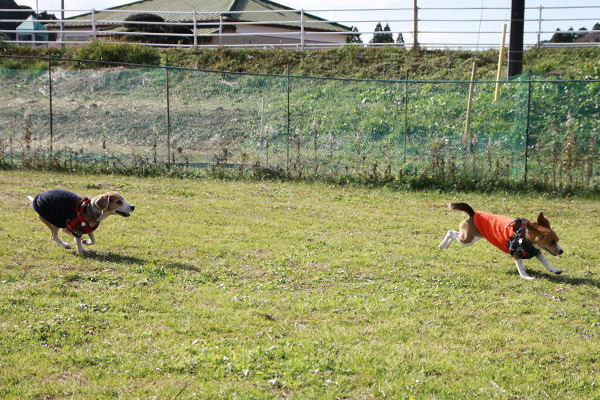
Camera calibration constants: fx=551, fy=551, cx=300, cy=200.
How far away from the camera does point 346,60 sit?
23125mm

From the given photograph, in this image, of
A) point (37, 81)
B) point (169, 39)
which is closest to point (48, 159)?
point (37, 81)

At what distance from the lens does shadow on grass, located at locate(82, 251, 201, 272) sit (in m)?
6.76

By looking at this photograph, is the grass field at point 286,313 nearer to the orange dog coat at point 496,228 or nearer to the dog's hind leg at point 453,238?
the dog's hind leg at point 453,238

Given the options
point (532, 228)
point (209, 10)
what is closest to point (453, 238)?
point (532, 228)

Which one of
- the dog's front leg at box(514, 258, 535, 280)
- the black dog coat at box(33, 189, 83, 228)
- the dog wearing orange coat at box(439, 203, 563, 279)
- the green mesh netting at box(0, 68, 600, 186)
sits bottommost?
the dog's front leg at box(514, 258, 535, 280)

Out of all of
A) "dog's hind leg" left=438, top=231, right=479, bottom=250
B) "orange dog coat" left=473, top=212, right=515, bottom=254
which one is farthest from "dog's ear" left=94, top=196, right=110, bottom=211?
"orange dog coat" left=473, top=212, right=515, bottom=254

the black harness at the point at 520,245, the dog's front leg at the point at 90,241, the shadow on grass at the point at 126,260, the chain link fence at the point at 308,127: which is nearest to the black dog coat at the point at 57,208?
the dog's front leg at the point at 90,241

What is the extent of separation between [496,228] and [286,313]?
310 centimetres

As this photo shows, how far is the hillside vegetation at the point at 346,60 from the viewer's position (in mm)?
20859

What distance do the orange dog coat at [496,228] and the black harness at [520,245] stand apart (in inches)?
2.0

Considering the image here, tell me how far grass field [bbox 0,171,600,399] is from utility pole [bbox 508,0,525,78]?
32.9 feet

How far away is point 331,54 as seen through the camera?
2358 cm

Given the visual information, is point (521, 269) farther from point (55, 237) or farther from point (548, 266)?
point (55, 237)

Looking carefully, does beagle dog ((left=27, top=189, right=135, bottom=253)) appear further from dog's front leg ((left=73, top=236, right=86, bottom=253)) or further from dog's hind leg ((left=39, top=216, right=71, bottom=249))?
dog's hind leg ((left=39, top=216, right=71, bottom=249))
